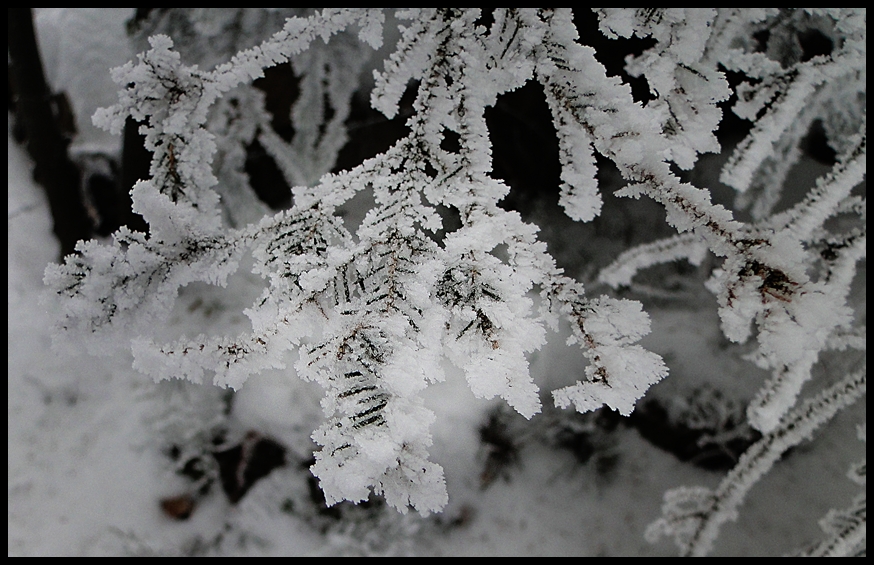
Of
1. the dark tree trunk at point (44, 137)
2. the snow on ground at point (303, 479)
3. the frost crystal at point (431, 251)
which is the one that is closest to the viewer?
the frost crystal at point (431, 251)

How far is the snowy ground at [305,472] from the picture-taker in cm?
257

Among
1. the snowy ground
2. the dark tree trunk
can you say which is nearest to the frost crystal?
the snowy ground

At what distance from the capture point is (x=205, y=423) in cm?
270

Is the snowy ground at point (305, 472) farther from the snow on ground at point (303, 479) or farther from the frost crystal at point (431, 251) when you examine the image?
the frost crystal at point (431, 251)

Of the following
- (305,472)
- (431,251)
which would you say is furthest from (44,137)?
(431,251)

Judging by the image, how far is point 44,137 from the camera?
2.58m

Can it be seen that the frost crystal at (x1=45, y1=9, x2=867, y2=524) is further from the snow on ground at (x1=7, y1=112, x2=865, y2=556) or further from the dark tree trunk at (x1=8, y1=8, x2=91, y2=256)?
the dark tree trunk at (x1=8, y1=8, x2=91, y2=256)

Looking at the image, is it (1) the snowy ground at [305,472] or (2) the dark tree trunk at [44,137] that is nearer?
(2) the dark tree trunk at [44,137]

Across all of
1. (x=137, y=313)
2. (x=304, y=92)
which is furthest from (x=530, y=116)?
(x=137, y=313)

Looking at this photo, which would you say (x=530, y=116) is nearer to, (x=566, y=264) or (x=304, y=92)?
(x=566, y=264)

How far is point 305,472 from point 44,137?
8.31 ft

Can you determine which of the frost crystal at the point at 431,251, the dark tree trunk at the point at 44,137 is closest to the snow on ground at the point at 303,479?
the dark tree trunk at the point at 44,137

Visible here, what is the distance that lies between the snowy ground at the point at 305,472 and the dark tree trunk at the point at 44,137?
313 millimetres

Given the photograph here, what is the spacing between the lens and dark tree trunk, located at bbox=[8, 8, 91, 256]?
2.29 meters
